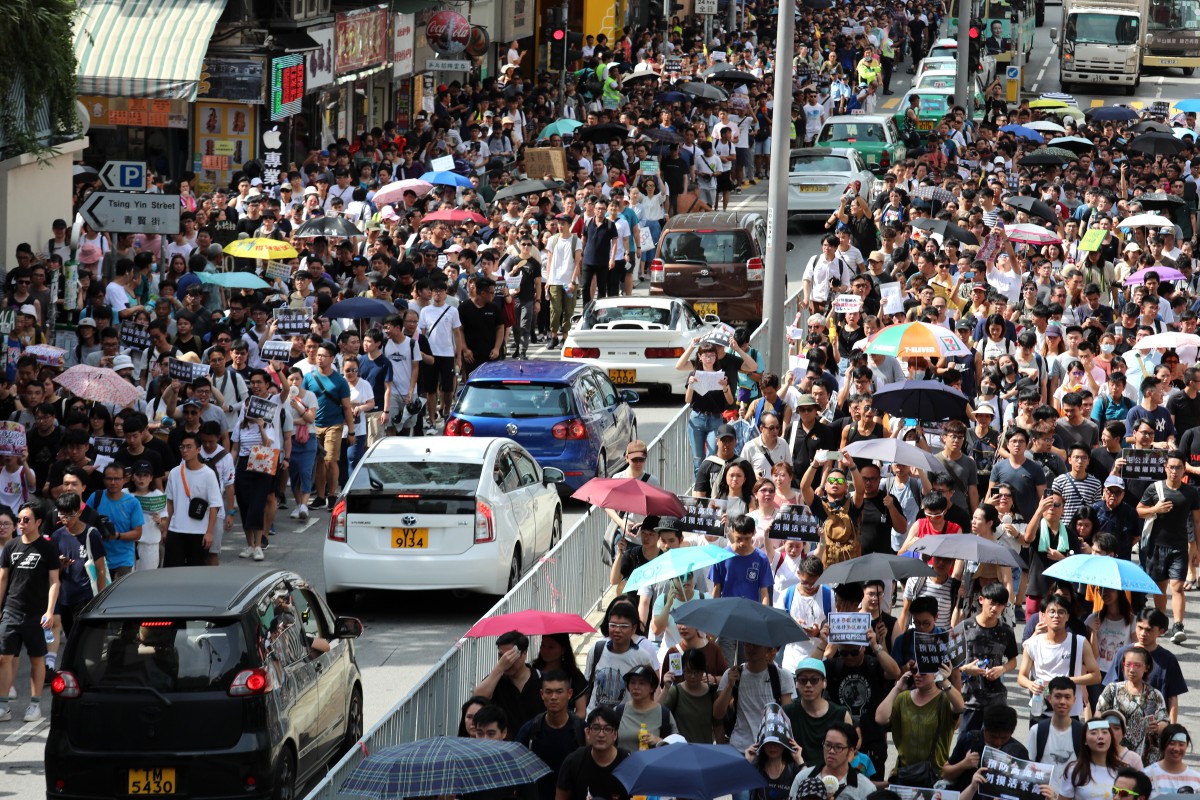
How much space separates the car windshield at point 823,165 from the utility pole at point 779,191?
13.6 metres

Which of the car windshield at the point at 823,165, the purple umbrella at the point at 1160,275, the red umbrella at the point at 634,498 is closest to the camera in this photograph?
the red umbrella at the point at 634,498

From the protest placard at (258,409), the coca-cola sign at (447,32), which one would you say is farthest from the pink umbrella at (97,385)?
the coca-cola sign at (447,32)

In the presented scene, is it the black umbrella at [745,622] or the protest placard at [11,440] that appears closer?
the black umbrella at [745,622]

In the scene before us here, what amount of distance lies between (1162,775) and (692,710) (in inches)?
95.9

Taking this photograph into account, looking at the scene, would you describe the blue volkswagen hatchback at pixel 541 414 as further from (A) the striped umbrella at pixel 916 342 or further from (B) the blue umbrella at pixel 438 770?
(B) the blue umbrella at pixel 438 770

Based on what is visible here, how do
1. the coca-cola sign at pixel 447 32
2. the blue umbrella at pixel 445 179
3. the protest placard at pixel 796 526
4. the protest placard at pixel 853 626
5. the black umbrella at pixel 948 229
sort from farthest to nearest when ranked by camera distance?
the coca-cola sign at pixel 447 32 → the blue umbrella at pixel 445 179 → the black umbrella at pixel 948 229 → the protest placard at pixel 796 526 → the protest placard at pixel 853 626

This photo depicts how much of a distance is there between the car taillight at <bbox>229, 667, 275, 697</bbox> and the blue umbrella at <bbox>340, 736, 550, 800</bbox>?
1496 mm

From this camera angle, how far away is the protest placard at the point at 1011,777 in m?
9.71

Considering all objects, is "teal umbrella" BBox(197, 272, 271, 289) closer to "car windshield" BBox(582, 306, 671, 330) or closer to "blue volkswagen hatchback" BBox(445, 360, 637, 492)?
"blue volkswagen hatchback" BBox(445, 360, 637, 492)

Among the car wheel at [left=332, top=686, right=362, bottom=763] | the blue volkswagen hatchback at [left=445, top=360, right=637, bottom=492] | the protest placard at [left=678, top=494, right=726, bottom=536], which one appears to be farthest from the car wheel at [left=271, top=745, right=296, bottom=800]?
the blue volkswagen hatchback at [left=445, top=360, right=637, bottom=492]

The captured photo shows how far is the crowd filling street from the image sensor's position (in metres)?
10.8

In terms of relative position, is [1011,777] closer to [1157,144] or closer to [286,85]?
[286,85]

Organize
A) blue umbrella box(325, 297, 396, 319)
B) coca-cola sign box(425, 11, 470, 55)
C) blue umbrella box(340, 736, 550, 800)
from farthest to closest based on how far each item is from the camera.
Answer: coca-cola sign box(425, 11, 470, 55), blue umbrella box(325, 297, 396, 319), blue umbrella box(340, 736, 550, 800)

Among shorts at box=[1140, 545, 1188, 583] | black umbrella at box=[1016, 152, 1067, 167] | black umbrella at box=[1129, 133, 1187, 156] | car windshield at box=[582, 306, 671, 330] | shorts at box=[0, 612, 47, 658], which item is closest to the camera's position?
shorts at box=[0, 612, 47, 658]
